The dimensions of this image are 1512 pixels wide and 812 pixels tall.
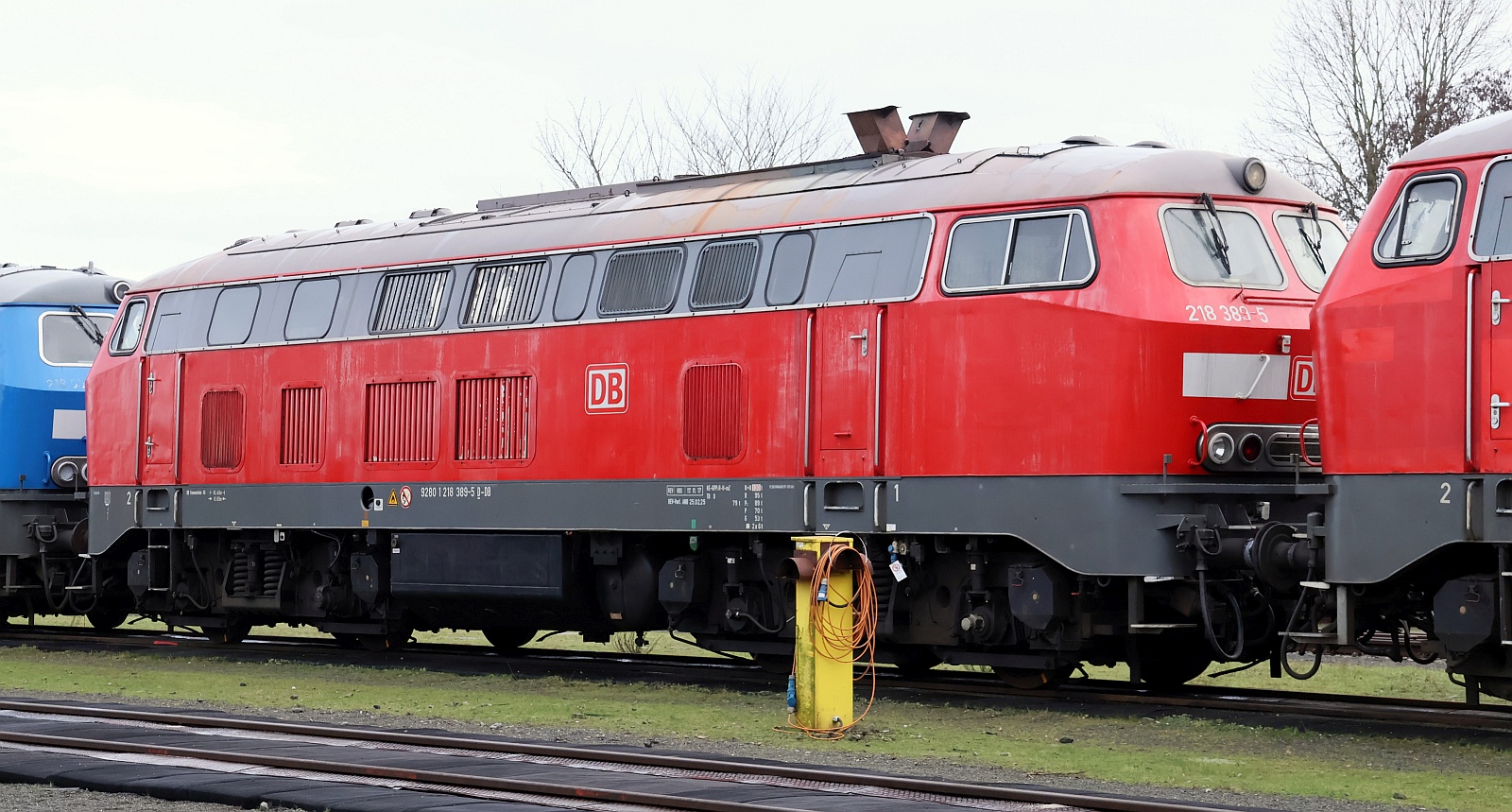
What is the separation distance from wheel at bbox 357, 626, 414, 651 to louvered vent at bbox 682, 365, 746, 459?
5.29 meters

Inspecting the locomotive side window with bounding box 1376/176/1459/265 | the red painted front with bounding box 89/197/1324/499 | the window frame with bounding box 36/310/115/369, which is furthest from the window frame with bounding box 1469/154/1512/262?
the window frame with bounding box 36/310/115/369

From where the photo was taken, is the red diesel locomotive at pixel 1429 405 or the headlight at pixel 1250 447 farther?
the headlight at pixel 1250 447

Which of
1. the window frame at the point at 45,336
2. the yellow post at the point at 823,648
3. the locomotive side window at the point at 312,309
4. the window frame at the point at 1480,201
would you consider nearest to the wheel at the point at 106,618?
the window frame at the point at 45,336

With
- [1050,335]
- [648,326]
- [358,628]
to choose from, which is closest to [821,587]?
[1050,335]

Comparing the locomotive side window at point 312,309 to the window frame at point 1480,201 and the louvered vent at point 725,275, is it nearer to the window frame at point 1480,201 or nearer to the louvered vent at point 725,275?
the louvered vent at point 725,275

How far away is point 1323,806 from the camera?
10.1 m

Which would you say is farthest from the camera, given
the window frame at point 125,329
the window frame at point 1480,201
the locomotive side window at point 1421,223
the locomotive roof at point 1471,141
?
the window frame at point 125,329

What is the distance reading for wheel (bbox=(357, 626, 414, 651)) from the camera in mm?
20094

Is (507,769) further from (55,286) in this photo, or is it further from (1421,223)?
(55,286)

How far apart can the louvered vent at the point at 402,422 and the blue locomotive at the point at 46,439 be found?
5095 millimetres

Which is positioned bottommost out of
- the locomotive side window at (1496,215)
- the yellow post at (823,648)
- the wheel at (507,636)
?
the wheel at (507,636)

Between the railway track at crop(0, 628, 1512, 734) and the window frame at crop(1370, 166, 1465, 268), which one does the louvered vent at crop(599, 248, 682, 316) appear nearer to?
the railway track at crop(0, 628, 1512, 734)

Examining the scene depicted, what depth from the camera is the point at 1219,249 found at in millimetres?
14227

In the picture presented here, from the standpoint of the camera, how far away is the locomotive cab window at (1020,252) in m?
14.1
